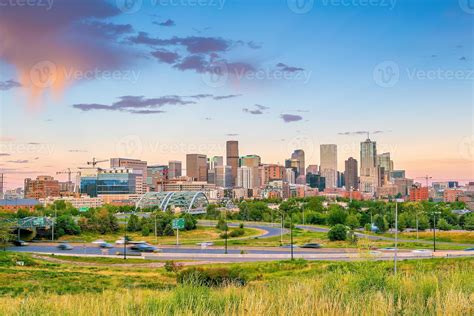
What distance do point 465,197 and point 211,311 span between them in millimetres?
164669

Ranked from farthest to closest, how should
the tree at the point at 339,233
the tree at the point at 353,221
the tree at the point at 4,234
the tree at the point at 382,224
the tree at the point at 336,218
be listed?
1. the tree at the point at 336,218
2. the tree at the point at 353,221
3. the tree at the point at 382,224
4. the tree at the point at 339,233
5. the tree at the point at 4,234

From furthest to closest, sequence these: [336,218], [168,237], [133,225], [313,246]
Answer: [336,218], [133,225], [168,237], [313,246]

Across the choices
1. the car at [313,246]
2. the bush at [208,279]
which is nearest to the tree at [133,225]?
the car at [313,246]

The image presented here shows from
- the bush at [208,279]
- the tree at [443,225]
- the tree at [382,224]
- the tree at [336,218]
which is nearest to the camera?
the bush at [208,279]

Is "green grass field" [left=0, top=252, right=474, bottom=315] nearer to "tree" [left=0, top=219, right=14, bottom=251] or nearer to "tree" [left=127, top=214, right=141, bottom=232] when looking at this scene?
"tree" [left=0, top=219, right=14, bottom=251]

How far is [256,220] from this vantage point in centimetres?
11962

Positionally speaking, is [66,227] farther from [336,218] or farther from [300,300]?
[300,300]

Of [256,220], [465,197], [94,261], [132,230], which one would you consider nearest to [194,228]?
[132,230]

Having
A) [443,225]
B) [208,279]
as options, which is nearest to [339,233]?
[443,225]

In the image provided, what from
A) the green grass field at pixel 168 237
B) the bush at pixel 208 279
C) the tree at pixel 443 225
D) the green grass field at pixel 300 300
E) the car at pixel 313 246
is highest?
the green grass field at pixel 300 300

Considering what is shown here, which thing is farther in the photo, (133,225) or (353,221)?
(353,221)

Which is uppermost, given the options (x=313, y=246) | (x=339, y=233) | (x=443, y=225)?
(x=339, y=233)

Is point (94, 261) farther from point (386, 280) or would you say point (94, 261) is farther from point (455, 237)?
point (455, 237)

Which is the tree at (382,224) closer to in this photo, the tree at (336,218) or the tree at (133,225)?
the tree at (336,218)
